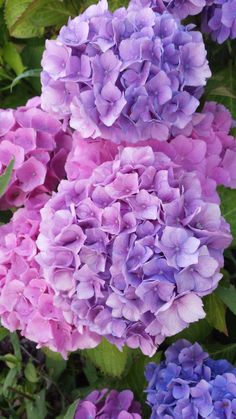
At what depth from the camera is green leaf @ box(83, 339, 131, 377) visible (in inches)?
42.4

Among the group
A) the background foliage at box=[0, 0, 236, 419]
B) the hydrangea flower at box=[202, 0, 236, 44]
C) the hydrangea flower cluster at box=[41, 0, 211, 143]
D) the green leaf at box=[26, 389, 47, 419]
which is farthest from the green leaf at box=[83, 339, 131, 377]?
the hydrangea flower at box=[202, 0, 236, 44]

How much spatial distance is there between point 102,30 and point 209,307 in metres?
0.44

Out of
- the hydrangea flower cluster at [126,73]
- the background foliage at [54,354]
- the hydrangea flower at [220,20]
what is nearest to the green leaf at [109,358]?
the background foliage at [54,354]

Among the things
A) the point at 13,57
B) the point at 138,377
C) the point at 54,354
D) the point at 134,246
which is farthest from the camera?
the point at 13,57

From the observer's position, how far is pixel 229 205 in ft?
3.40

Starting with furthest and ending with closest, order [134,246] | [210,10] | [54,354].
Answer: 1. [54,354]
2. [210,10]
3. [134,246]

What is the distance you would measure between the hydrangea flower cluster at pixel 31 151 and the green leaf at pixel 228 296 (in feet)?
0.90

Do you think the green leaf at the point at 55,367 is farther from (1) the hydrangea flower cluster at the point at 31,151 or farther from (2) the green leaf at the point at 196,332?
(1) the hydrangea flower cluster at the point at 31,151

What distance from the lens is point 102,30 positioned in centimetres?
85

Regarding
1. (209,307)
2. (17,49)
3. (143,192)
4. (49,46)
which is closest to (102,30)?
(49,46)

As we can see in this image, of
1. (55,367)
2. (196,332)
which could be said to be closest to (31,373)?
(55,367)

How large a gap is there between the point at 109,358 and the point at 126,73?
46 centimetres

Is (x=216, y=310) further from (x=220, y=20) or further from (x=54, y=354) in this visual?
(x=220, y=20)

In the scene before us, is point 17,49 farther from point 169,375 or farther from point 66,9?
point 169,375
